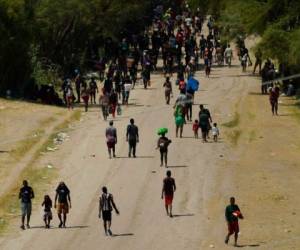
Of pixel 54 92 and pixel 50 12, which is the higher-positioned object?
pixel 50 12

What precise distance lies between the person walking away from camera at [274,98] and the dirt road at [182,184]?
49 cm

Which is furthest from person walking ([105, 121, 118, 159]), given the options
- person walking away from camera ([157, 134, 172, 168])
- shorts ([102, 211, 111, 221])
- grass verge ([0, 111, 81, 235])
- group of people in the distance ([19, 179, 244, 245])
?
shorts ([102, 211, 111, 221])

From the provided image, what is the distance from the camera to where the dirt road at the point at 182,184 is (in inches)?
1041

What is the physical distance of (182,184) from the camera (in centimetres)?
3206

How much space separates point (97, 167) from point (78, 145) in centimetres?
424

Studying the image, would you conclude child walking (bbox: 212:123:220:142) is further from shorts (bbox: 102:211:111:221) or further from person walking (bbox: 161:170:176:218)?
shorts (bbox: 102:211:111:221)

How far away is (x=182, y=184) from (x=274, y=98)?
13.4m

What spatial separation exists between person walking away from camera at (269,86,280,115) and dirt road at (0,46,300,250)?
487 millimetres

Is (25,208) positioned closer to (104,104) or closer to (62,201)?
(62,201)

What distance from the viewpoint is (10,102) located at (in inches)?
1861

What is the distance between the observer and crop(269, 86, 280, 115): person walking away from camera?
1727 inches

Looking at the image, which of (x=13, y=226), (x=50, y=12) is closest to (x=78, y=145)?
(x=13, y=226)

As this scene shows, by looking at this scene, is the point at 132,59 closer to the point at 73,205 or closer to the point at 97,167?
the point at 97,167

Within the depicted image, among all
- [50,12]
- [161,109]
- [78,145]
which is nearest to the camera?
[78,145]
